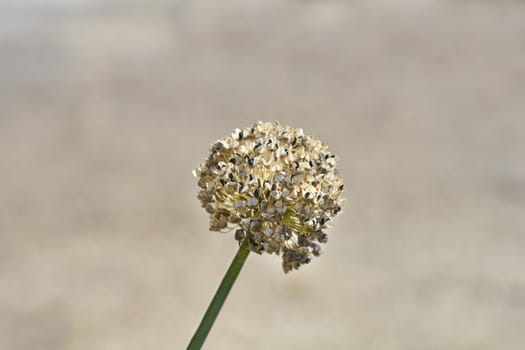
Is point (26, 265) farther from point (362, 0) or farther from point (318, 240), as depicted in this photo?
point (318, 240)

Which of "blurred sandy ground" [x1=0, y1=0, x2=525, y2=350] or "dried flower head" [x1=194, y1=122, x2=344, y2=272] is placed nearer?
"dried flower head" [x1=194, y1=122, x2=344, y2=272]

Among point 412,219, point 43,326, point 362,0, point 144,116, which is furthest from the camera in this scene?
point 362,0


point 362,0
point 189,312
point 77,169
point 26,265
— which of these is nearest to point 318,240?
point 189,312

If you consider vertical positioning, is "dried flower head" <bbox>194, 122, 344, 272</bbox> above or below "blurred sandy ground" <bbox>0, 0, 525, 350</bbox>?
below

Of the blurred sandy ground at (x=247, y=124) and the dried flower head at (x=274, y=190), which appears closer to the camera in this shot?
the dried flower head at (x=274, y=190)

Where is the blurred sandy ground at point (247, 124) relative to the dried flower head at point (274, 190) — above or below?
above
